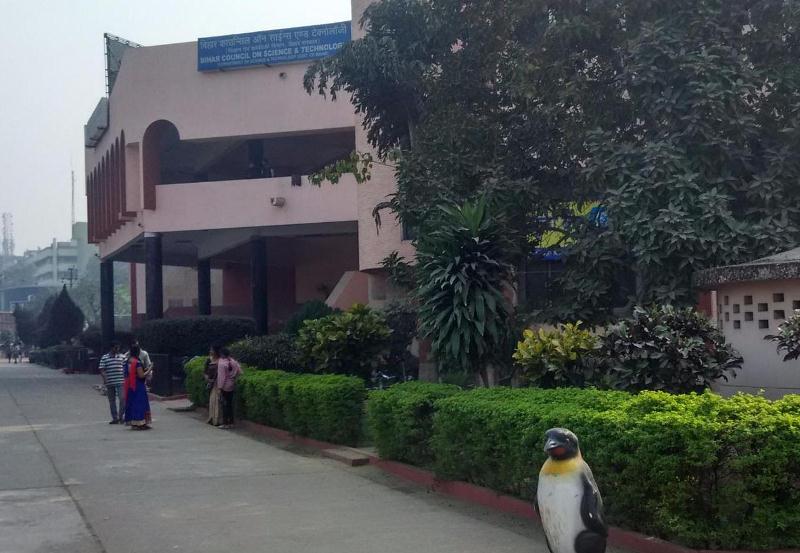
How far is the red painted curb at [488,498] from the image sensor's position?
7.44 m

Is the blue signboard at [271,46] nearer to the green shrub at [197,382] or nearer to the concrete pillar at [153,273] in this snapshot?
the concrete pillar at [153,273]

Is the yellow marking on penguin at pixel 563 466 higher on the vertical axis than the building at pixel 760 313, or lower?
lower

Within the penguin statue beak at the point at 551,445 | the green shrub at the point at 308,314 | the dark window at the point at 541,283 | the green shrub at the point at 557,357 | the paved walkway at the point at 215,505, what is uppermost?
the dark window at the point at 541,283

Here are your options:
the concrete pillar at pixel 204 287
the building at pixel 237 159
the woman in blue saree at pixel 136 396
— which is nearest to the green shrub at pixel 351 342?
the woman in blue saree at pixel 136 396

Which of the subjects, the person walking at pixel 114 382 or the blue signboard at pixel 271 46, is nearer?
the person walking at pixel 114 382

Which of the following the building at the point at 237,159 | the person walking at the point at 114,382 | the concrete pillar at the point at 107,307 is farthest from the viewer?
the concrete pillar at the point at 107,307

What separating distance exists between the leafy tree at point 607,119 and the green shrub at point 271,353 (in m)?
5.26

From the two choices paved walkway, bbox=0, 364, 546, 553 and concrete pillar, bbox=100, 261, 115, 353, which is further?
concrete pillar, bbox=100, 261, 115, 353

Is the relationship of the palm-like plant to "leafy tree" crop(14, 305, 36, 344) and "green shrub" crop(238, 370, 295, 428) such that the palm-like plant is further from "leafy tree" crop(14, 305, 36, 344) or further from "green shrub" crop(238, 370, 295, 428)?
"leafy tree" crop(14, 305, 36, 344)

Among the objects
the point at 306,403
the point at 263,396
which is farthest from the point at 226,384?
the point at 306,403

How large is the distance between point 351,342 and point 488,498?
7261 millimetres

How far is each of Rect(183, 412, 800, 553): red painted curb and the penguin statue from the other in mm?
1516

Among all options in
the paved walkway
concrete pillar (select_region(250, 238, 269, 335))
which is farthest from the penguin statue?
concrete pillar (select_region(250, 238, 269, 335))

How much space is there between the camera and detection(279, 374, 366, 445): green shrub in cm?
1416
